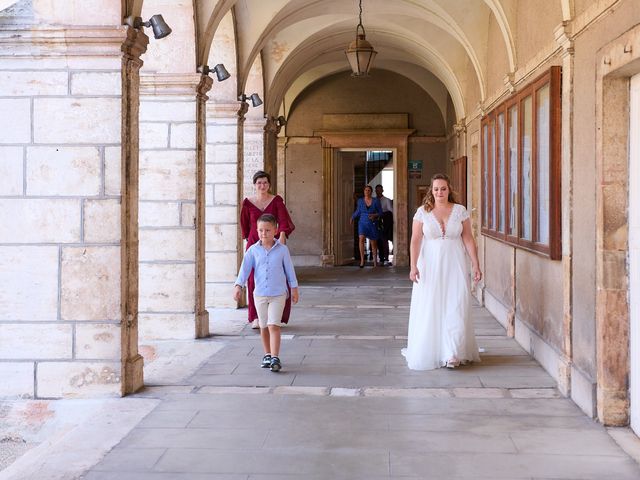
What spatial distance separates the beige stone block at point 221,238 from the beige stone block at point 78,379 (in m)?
4.86

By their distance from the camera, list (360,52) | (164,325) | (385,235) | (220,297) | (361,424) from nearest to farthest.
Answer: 1. (361,424)
2. (164,325)
3. (360,52)
4. (220,297)
5. (385,235)

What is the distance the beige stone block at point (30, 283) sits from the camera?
537 cm

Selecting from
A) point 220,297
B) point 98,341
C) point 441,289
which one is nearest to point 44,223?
point 98,341

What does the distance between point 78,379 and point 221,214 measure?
5.13 meters

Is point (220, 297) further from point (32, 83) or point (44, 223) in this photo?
point (32, 83)

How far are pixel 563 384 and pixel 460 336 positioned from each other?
3.43ft

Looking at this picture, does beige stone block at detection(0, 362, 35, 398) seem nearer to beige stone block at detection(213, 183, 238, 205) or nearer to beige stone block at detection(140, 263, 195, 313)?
beige stone block at detection(140, 263, 195, 313)

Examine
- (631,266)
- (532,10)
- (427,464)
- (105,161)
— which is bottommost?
(427,464)

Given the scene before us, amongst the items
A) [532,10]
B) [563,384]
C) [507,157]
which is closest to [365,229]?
[507,157]

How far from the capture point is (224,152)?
404 inches

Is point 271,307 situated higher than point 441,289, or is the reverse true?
point 441,289

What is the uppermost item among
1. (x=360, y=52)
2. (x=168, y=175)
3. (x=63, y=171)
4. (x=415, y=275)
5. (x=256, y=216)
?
(x=360, y=52)

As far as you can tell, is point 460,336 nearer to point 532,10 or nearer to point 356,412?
point 356,412

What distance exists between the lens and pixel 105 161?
212 inches
